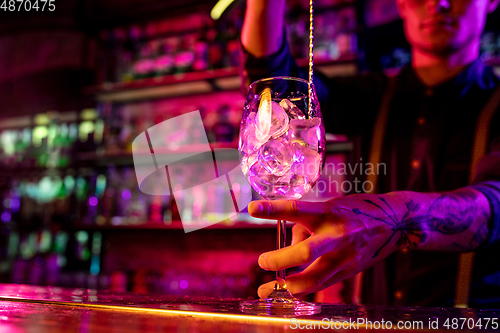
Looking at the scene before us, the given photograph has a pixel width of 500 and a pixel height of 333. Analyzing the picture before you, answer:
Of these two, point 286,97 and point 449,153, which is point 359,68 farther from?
point 286,97

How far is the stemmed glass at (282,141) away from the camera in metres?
0.64

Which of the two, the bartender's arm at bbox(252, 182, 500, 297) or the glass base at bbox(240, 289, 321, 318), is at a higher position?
the bartender's arm at bbox(252, 182, 500, 297)

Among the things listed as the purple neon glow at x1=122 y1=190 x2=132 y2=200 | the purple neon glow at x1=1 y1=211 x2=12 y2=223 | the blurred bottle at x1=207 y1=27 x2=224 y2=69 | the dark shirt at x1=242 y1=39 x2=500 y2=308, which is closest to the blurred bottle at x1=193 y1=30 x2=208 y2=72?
the blurred bottle at x1=207 y1=27 x2=224 y2=69

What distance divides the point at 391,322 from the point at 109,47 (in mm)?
3315

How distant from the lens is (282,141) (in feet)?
2.12

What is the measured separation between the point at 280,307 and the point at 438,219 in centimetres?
40

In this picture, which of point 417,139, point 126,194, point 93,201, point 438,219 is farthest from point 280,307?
point 93,201

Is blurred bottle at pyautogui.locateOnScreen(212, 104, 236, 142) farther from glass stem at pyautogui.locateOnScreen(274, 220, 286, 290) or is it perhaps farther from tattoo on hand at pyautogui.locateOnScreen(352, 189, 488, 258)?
glass stem at pyautogui.locateOnScreen(274, 220, 286, 290)

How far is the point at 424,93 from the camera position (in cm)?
162

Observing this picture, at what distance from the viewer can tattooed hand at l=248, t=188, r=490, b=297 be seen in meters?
0.54

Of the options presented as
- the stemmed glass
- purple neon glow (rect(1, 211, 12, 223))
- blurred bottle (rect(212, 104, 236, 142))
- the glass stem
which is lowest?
purple neon glow (rect(1, 211, 12, 223))

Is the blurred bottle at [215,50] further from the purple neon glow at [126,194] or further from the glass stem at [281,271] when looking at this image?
the glass stem at [281,271]

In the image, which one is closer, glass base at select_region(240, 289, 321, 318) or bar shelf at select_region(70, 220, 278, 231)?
glass base at select_region(240, 289, 321, 318)

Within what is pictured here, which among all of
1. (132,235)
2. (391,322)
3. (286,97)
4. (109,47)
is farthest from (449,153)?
(109,47)
